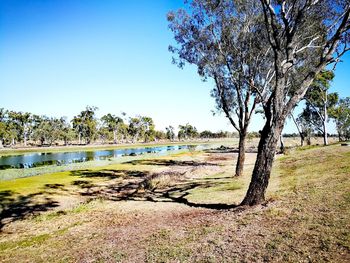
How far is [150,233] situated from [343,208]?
7.50m

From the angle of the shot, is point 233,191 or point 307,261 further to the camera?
point 233,191

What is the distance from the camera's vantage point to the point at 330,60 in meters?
11.6

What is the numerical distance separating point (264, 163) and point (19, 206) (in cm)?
1832

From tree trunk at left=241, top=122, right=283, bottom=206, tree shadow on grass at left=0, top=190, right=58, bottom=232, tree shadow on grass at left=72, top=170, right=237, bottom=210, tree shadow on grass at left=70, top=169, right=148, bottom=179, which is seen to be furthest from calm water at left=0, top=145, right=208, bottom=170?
tree trunk at left=241, top=122, right=283, bottom=206

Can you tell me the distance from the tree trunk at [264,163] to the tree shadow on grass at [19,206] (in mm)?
14406

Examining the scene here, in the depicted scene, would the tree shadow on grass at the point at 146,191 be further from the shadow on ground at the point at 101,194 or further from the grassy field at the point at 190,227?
the grassy field at the point at 190,227

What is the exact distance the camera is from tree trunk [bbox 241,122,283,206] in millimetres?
11430

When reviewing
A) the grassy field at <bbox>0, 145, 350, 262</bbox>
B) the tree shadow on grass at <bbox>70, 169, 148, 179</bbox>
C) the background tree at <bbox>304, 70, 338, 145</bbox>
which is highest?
the background tree at <bbox>304, 70, 338, 145</bbox>

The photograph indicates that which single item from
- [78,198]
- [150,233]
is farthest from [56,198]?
[150,233]

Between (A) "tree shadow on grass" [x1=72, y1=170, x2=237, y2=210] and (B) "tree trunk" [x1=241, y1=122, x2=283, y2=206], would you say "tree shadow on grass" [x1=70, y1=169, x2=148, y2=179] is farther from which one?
(B) "tree trunk" [x1=241, y1=122, x2=283, y2=206]

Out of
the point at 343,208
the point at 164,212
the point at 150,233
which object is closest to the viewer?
the point at 343,208

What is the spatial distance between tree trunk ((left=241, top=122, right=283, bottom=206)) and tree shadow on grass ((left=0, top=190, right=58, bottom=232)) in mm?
14406

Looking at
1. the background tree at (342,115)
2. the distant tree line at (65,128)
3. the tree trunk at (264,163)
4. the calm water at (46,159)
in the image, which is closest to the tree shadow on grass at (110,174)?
the tree trunk at (264,163)

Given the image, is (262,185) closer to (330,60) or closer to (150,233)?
(150,233)
